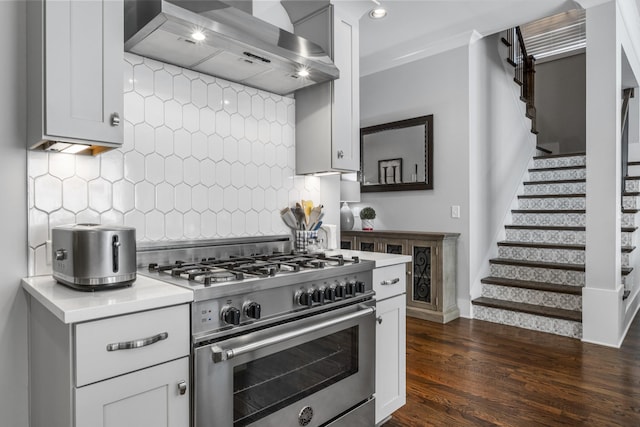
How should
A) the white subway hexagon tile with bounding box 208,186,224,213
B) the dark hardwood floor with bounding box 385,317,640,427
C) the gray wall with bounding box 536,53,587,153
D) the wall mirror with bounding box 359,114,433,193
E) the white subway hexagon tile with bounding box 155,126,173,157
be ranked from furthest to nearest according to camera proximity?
the gray wall with bounding box 536,53,587,153
the wall mirror with bounding box 359,114,433,193
the dark hardwood floor with bounding box 385,317,640,427
the white subway hexagon tile with bounding box 208,186,224,213
the white subway hexagon tile with bounding box 155,126,173,157

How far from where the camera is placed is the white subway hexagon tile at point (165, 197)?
185cm

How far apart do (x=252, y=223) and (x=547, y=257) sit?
3.51 metres

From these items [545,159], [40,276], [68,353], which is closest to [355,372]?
[68,353]

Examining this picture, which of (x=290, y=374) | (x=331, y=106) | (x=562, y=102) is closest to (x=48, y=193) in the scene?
(x=290, y=374)

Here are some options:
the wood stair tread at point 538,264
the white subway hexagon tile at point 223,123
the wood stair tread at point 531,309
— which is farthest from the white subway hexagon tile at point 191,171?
the wood stair tread at point 538,264

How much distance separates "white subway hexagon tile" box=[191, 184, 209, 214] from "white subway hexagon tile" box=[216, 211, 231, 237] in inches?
3.8

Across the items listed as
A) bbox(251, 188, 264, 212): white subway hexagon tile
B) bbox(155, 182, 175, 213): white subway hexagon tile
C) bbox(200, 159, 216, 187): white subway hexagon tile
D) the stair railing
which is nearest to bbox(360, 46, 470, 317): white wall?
the stair railing

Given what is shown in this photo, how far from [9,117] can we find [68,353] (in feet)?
3.14

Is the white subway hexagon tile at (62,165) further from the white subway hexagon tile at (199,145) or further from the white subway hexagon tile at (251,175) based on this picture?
the white subway hexagon tile at (251,175)

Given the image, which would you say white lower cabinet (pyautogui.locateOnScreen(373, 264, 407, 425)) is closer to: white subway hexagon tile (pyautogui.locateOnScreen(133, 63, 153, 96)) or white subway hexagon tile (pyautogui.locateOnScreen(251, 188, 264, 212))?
white subway hexagon tile (pyautogui.locateOnScreen(251, 188, 264, 212))

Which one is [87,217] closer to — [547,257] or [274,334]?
[274,334]

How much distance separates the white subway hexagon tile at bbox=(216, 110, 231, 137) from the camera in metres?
2.07

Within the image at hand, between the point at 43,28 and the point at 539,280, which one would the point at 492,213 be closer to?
the point at 539,280

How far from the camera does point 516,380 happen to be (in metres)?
2.60
